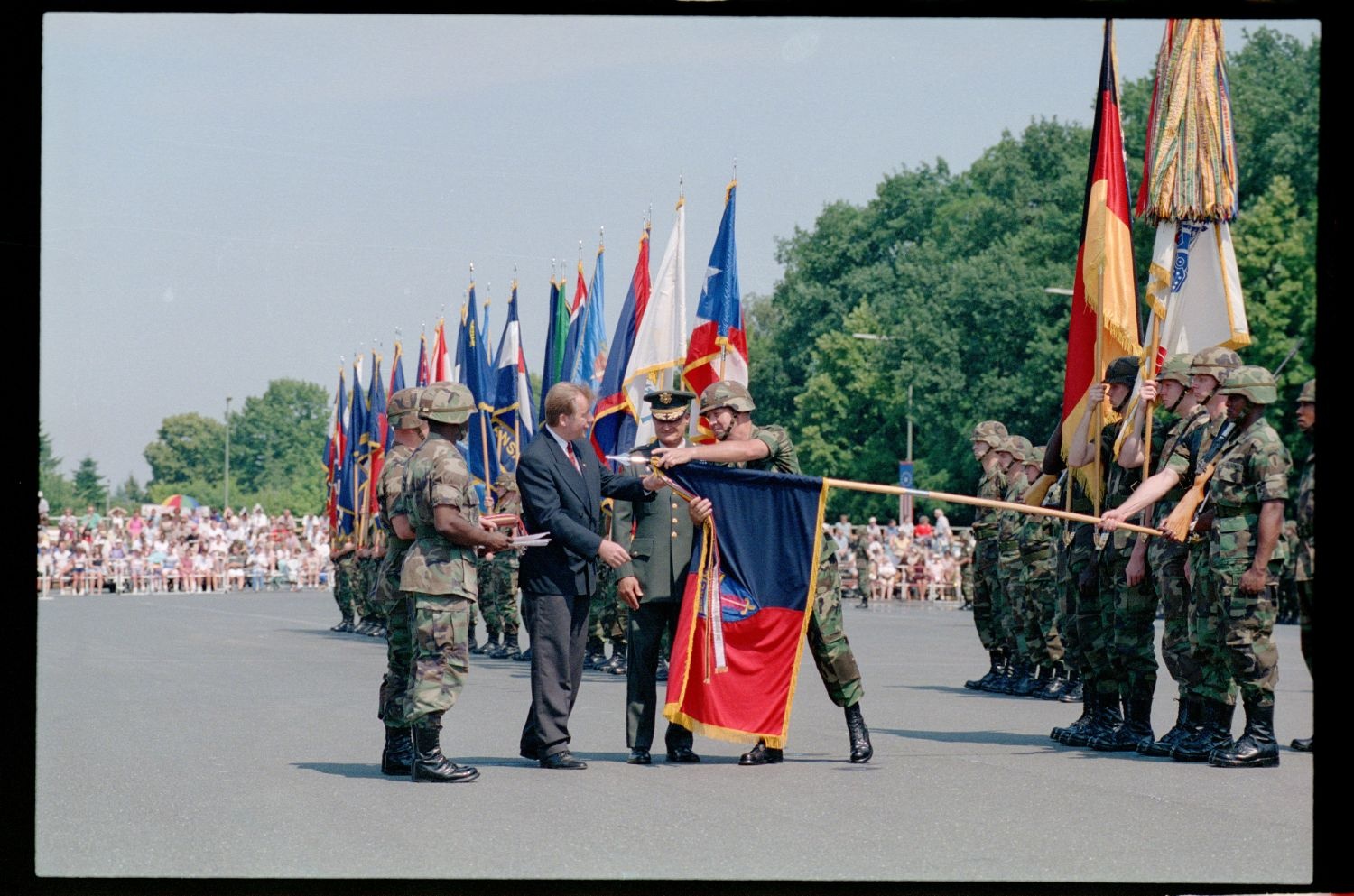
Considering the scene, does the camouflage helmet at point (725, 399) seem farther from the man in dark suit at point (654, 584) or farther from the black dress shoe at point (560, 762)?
the black dress shoe at point (560, 762)

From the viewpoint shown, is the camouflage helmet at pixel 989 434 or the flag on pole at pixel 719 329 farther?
the flag on pole at pixel 719 329

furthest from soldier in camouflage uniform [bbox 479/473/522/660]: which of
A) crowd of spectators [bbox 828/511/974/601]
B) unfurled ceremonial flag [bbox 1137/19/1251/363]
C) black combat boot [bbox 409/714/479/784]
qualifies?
crowd of spectators [bbox 828/511/974/601]

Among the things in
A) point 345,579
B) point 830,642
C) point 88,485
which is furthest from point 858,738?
point 88,485

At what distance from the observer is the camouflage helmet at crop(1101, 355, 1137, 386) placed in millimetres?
11742

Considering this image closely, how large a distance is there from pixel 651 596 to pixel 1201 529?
3.32 metres

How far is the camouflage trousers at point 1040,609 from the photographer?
15453 millimetres

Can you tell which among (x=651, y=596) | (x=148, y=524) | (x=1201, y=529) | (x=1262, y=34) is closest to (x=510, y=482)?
(x=651, y=596)

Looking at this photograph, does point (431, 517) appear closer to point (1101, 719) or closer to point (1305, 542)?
point (1101, 719)

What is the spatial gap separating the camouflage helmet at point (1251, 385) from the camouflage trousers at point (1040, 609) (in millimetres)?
5245

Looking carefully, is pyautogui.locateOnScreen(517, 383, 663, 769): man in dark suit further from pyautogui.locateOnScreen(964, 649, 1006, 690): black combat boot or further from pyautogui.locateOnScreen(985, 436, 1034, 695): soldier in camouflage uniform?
pyautogui.locateOnScreen(964, 649, 1006, 690): black combat boot

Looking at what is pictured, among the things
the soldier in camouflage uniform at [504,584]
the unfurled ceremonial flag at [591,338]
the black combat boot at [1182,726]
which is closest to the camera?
the black combat boot at [1182,726]

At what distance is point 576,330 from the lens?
76.2ft

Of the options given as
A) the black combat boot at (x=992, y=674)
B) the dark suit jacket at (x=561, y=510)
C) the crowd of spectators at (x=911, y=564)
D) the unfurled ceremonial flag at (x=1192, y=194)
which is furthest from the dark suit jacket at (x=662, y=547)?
the crowd of spectators at (x=911, y=564)

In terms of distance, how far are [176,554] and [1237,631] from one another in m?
40.6
